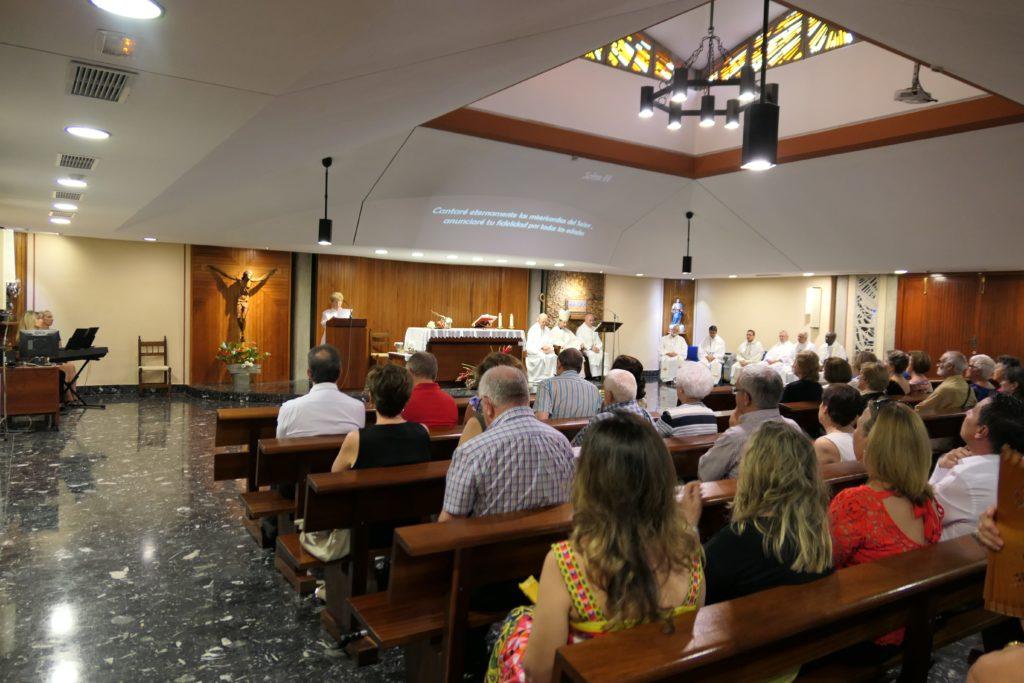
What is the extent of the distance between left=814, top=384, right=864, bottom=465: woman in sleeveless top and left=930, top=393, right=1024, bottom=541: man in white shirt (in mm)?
691

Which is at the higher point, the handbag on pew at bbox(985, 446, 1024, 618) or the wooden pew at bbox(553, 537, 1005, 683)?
the handbag on pew at bbox(985, 446, 1024, 618)

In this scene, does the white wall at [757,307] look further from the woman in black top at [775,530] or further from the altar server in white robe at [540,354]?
the woman in black top at [775,530]

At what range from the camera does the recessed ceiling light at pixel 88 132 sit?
3289mm

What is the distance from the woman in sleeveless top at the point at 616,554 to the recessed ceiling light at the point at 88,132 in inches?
126

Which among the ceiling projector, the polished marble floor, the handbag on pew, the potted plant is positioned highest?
the ceiling projector

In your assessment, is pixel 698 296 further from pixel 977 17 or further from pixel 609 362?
pixel 977 17

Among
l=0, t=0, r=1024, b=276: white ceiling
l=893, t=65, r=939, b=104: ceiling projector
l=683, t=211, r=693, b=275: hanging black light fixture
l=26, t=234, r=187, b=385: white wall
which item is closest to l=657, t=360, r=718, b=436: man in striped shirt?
l=0, t=0, r=1024, b=276: white ceiling

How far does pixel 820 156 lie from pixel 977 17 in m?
5.85

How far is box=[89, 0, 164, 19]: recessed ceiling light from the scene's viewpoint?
183 centimetres

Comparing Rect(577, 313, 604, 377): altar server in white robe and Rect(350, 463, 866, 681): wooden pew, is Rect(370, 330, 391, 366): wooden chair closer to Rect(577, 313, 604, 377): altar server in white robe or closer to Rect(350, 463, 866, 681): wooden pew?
Rect(577, 313, 604, 377): altar server in white robe

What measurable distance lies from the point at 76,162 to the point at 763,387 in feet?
14.1

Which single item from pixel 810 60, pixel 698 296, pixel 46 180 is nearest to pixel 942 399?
pixel 810 60

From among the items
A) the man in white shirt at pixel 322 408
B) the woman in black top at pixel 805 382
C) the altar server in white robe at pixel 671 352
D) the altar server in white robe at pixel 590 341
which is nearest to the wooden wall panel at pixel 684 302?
the altar server in white robe at pixel 671 352

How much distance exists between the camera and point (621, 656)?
1209 millimetres
